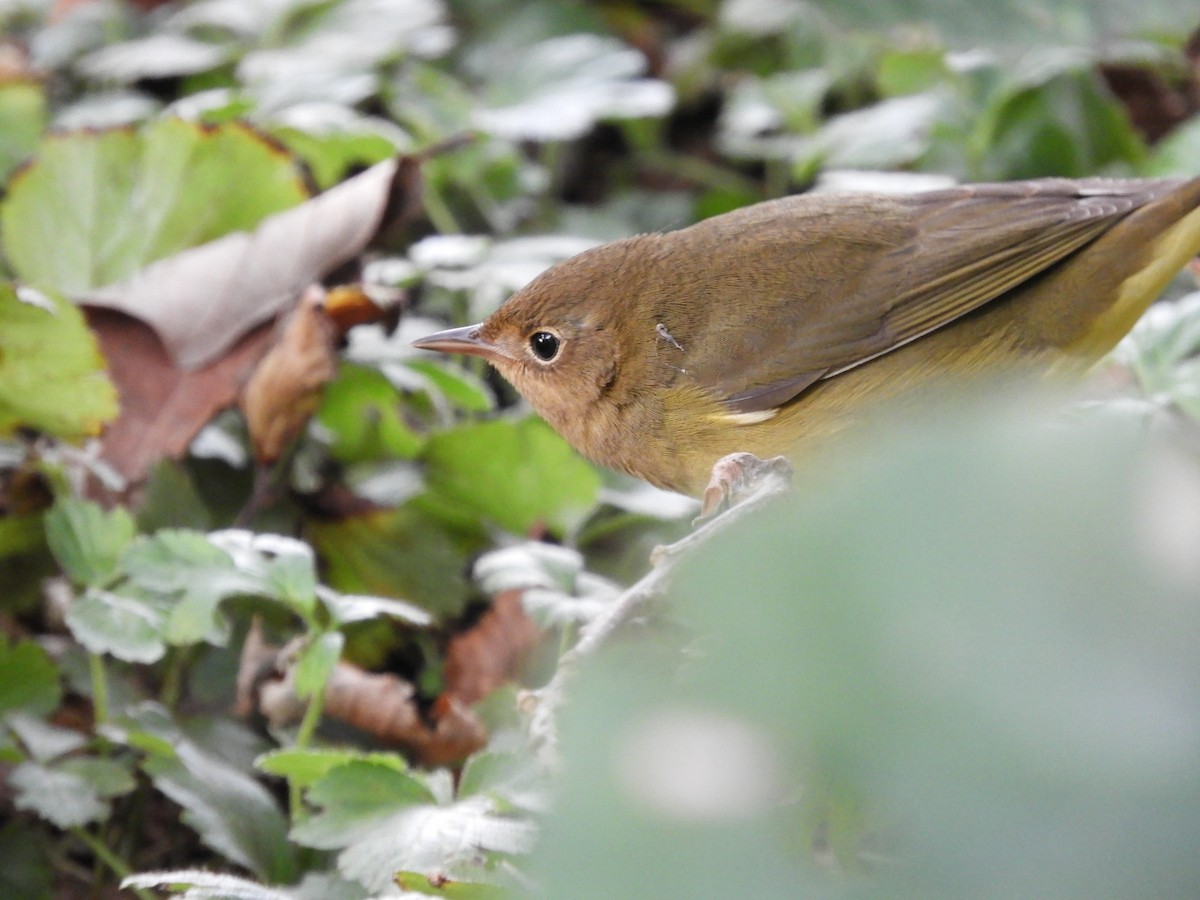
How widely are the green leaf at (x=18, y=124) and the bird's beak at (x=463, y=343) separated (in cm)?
168

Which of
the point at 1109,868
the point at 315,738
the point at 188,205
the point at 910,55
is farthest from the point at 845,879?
the point at 910,55

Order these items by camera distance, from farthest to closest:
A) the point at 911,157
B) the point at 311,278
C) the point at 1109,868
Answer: the point at 911,157 → the point at 311,278 → the point at 1109,868

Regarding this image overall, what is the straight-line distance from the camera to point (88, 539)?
2.52m

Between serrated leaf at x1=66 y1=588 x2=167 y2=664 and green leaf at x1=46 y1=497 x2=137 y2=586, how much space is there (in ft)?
0.18

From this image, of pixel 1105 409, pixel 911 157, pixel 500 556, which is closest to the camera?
pixel 1105 409

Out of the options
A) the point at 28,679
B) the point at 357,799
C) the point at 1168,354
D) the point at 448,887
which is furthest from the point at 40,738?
the point at 1168,354

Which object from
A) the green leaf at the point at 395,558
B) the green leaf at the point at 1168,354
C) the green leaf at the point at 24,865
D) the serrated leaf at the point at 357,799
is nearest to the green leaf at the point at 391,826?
the serrated leaf at the point at 357,799

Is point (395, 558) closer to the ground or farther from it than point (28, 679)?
closer to the ground

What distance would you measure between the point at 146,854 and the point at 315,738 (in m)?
0.37

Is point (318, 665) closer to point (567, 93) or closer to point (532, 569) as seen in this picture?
point (532, 569)

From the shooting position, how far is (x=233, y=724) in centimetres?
269

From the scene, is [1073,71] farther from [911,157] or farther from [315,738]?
[315,738]

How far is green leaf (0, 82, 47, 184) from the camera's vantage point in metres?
3.94

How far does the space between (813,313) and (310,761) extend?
1382 mm
